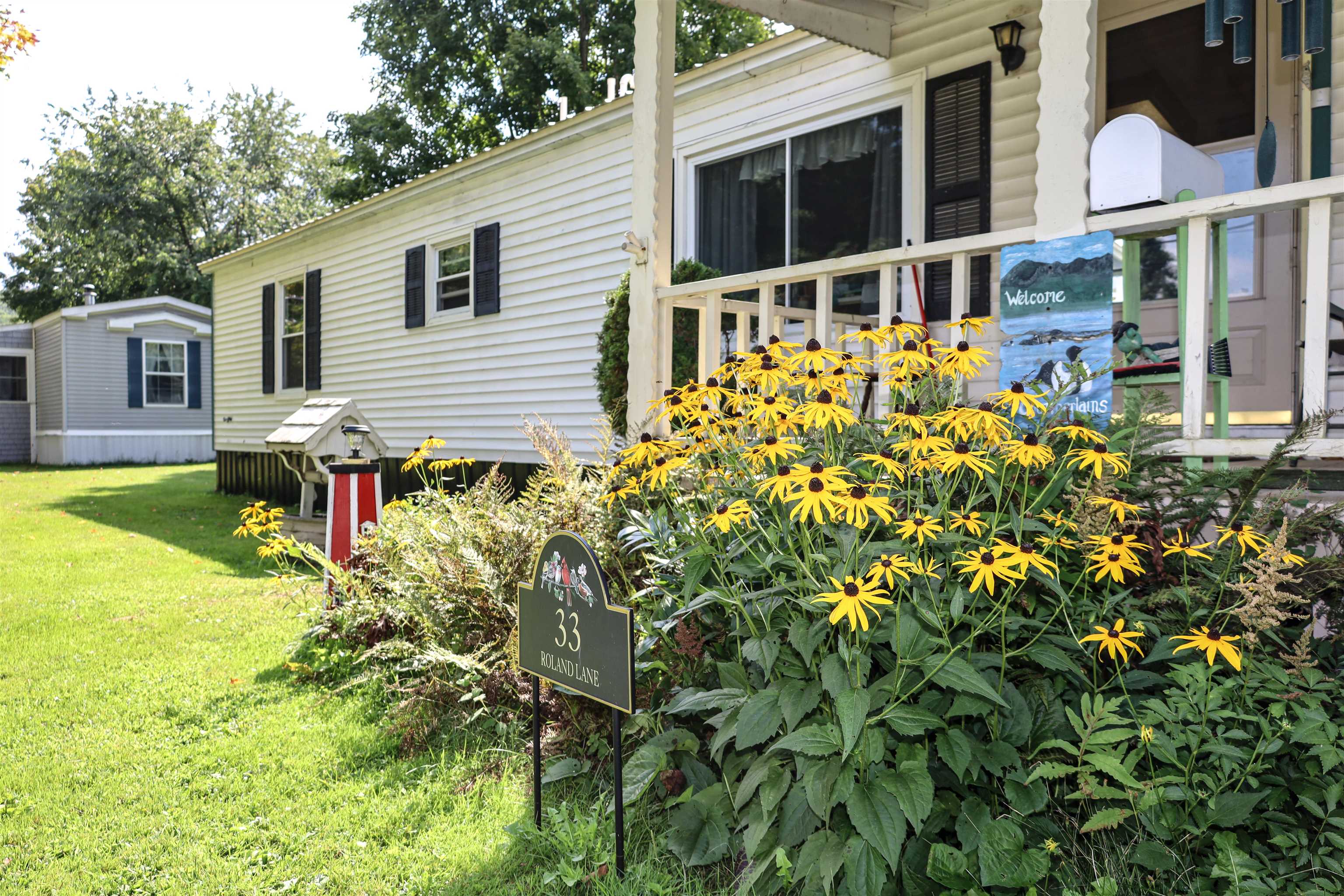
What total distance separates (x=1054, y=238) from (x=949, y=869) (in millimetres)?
2199

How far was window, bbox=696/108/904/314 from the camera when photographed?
230 inches

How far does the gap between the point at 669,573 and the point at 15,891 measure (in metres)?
2.06

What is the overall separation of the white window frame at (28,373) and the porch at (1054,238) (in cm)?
2492

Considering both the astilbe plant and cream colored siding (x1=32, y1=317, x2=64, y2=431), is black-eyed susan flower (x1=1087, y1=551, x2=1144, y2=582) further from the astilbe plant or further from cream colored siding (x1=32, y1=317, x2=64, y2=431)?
cream colored siding (x1=32, y1=317, x2=64, y2=431)

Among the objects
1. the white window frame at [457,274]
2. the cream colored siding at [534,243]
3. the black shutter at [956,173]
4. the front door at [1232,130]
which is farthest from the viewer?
the white window frame at [457,274]

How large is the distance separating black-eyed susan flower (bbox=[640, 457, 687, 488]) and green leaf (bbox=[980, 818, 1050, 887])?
3.71 ft

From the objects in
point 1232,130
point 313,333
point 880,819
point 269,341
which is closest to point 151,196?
point 269,341

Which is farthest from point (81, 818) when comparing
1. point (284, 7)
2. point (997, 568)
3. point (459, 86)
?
point (284, 7)

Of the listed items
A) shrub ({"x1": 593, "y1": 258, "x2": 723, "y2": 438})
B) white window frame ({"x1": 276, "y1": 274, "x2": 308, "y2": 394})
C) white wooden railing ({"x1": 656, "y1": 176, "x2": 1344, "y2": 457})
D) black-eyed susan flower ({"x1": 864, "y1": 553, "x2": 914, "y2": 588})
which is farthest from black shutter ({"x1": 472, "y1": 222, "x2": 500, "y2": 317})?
black-eyed susan flower ({"x1": 864, "y1": 553, "x2": 914, "y2": 588})

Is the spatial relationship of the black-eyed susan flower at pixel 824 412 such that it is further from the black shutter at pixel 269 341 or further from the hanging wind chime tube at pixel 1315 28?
the black shutter at pixel 269 341

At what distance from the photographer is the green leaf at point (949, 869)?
76.4 inches

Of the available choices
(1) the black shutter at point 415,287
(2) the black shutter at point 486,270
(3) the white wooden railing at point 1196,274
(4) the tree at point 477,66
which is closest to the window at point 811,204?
(3) the white wooden railing at point 1196,274

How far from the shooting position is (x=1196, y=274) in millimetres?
2779

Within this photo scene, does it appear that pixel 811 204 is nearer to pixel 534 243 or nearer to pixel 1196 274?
pixel 534 243
